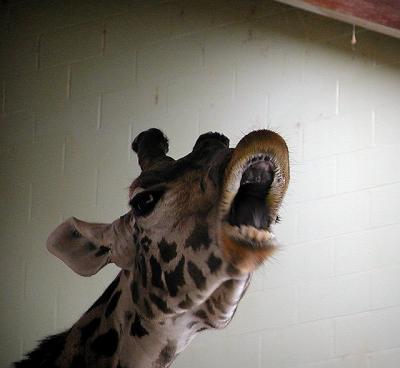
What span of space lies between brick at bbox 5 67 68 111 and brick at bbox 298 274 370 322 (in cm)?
176

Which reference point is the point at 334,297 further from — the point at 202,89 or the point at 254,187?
the point at 254,187

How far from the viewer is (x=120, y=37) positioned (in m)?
5.54

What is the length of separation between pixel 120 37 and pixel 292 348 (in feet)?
6.45

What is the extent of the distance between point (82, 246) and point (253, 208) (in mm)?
949

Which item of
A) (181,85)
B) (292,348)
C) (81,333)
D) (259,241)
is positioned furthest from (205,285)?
(181,85)

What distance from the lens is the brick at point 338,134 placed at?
16.6ft

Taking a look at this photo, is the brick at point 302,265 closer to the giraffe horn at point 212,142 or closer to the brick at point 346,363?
the brick at point 346,363

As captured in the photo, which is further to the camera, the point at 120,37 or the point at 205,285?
the point at 120,37

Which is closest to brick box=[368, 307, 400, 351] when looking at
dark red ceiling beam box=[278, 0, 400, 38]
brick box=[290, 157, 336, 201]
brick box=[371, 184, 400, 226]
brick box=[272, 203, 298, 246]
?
brick box=[371, 184, 400, 226]

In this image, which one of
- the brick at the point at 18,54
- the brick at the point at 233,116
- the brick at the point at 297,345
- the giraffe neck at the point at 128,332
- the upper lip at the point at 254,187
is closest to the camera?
the upper lip at the point at 254,187

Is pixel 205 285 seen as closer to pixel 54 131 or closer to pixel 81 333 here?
pixel 81 333

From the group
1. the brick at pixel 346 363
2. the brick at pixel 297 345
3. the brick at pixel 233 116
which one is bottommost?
the brick at pixel 346 363

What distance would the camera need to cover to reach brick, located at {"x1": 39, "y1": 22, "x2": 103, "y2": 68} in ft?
18.3

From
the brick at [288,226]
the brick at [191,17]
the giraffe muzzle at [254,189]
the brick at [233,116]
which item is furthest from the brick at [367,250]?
the giraffe muzzle at [254,189]
